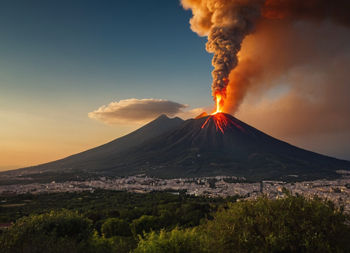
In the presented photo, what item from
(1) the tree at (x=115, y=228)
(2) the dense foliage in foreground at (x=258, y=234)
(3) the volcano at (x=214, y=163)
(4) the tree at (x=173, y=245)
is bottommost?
(1) the tree at (x=115, y=228)

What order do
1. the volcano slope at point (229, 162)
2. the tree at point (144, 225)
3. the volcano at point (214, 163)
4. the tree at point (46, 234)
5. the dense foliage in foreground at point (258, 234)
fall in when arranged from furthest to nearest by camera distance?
the volcano slope at point (229, 162)
the volcano at point (214, 163)
the tree at point (144, 225)
the tree at point (46, 234)
the dense foliage in foreground at point (258, 234)

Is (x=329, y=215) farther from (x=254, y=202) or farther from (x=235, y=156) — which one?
(x=235, y=156)

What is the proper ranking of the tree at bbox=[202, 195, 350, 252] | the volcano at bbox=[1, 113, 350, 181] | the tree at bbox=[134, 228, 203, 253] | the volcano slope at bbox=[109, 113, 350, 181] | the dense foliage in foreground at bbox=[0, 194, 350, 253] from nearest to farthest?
the tree at bbox=[202, 195, 350, 252] < the dense foliage in foreground at bbox=[0, 194, 350, 253] < the tree at bbox=[134, 228, 203, 253] < the volcano at bbox=[1, 113, 350, 181] < the volcano slope at bbox=[109, 113, 350, 181]

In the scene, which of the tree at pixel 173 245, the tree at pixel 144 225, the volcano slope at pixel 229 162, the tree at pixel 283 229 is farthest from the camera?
the volcano slope at pixel 229 162

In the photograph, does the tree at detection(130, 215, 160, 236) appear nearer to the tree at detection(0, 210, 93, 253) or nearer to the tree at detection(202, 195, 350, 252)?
the tree at detection(0, 210, 93, 253)

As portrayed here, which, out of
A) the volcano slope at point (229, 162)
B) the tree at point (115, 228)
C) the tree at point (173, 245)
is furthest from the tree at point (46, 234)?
the volcano slope at point (229, 162)

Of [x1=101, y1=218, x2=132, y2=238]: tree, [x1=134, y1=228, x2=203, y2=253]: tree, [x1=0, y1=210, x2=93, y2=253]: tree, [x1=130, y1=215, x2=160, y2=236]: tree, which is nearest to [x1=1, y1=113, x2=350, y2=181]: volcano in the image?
[x1=130, y1=215, x2=160, y2=236]: tree

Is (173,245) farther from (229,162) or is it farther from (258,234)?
(229,162)

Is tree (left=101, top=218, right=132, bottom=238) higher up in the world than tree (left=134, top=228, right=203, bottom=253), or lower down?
lower down

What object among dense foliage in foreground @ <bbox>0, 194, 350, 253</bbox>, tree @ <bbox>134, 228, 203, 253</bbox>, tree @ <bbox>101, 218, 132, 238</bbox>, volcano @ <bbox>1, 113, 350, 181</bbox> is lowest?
tree @ <bbox>101, 218, 132, 238</bbox>

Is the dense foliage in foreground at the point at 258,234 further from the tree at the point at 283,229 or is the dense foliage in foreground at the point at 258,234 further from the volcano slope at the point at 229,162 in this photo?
the volcano slope at the point at 229,162

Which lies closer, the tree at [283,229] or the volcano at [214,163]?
the tree at [283,229]
